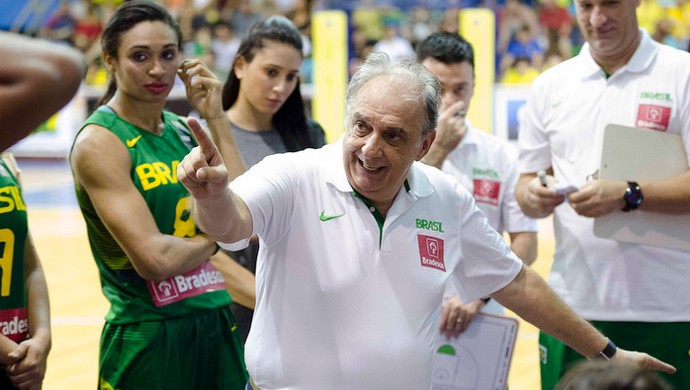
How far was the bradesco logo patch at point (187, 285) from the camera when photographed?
3346 mm

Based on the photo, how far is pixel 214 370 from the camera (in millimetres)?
3527

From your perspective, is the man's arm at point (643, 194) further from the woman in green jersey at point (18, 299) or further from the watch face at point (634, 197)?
the woman in green jersey at point (18, 299)

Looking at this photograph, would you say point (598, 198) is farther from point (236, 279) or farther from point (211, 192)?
point (211, 192)

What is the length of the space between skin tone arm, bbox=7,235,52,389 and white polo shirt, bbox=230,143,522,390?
91 centimetres

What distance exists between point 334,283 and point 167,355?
1074 mm

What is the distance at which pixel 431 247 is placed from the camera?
271 cm

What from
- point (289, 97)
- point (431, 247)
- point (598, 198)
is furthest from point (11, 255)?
point (598, 198)

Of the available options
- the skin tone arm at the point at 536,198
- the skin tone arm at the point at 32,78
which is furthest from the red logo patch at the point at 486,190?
the skin tone arm at the point at 32,78

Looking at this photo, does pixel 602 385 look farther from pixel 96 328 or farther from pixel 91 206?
pixel 96 328

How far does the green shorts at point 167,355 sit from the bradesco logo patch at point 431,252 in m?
1.14

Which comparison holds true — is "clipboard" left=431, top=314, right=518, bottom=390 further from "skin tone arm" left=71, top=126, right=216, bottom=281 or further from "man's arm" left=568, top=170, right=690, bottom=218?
"skin tone arm" left=71, top=126, right=216, bottom=281

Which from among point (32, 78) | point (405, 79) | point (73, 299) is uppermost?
point (32, 78)

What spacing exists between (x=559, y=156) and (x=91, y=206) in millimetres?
1889

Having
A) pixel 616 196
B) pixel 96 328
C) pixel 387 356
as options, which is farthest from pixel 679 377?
pixel 96 328
